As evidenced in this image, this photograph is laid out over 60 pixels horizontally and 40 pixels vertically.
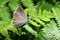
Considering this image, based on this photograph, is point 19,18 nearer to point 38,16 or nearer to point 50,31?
point 38,16

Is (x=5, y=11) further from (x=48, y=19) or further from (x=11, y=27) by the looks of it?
(x=48, y=19)

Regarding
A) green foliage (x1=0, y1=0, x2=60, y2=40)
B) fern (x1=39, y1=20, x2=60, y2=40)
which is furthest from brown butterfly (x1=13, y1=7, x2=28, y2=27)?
fern (x1=39, y1=20, x2=60, y2=40)

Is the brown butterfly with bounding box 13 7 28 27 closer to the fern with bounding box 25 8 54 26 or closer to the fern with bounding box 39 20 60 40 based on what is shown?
the fern with bounding box 25 8 54 26

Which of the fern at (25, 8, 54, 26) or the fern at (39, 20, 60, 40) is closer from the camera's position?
the fern at (39, 20, 60, 40)

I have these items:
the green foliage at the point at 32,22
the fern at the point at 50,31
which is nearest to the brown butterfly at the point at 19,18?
the green foliage at the point at 32,22

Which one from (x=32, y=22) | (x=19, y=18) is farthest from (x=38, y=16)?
(x=19, y=18)

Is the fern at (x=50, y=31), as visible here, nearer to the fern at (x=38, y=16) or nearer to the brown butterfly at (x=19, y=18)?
the fern at (x=38, y=16)

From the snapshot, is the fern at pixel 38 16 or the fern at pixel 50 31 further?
the fern at pixel 38 16
